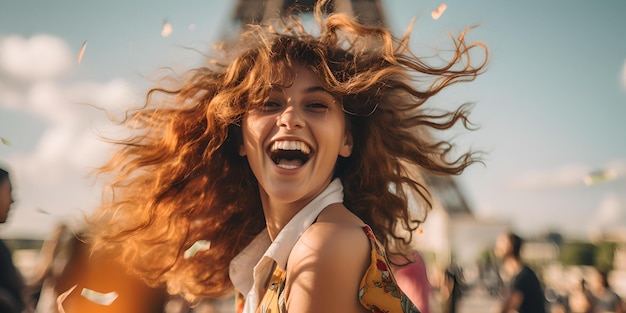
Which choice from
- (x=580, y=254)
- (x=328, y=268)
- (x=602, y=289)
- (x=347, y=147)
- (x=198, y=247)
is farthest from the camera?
(x=580, y=254)

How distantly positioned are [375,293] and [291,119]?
2.28 feet

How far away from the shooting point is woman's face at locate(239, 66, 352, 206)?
2254 millimetres

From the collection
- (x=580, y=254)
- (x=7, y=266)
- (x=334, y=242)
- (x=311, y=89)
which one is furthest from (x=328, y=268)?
(x=580, y=254)

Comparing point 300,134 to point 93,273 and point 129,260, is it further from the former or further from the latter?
point 93,273

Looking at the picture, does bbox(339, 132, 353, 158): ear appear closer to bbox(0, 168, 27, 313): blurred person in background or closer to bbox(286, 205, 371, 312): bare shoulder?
bbox(286, 205, 371, 312): bare shoulder

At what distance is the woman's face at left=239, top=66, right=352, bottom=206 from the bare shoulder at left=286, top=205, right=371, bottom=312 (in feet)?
1.05

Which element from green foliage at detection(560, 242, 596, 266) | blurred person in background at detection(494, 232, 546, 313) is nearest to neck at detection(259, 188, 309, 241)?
blurred person in background at detection(494, 232, 546, 313)

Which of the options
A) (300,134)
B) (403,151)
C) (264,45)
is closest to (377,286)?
(300,134)

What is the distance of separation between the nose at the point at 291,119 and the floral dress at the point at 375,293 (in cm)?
46

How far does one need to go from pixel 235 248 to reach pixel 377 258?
1.25m

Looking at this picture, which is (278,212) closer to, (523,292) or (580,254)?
(523,292)

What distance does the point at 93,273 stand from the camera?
4930 millimetres

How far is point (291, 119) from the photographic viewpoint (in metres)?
2.23

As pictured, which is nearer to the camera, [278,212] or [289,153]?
[289,153]
